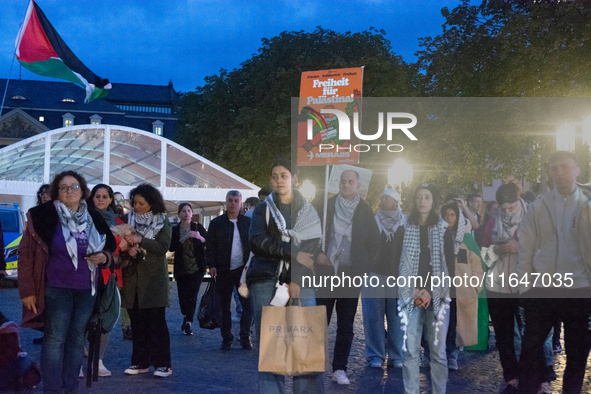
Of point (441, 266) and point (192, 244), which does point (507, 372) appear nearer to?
point (441, 266)

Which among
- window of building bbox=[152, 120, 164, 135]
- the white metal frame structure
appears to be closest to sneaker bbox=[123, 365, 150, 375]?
the white metal frame structure

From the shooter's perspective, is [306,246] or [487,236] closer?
[306,246]

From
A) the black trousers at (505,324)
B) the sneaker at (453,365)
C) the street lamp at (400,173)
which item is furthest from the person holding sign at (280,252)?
the sneaker at (453,365)

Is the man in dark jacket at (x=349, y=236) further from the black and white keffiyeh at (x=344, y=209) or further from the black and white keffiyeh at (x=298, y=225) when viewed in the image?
the black and white keffiyeh at (x=298, y=225)

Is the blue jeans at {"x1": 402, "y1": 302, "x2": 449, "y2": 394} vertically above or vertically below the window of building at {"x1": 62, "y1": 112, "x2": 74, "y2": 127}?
below

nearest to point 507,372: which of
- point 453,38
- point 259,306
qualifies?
point 259,306

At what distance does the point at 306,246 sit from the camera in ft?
16.5

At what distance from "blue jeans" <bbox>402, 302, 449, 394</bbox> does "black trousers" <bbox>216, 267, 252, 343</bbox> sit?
3171mm

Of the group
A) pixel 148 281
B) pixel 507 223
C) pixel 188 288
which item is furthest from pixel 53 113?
pixel 507 223

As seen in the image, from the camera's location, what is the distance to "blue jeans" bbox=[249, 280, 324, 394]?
4734mm

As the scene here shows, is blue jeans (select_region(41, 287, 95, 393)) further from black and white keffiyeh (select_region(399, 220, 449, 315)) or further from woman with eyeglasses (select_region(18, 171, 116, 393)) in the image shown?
black and white keffiyeh (select_region(399, 220, 449, 315))

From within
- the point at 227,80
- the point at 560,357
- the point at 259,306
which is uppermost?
the point at 227,80

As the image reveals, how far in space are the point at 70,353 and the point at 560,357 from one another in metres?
5.38

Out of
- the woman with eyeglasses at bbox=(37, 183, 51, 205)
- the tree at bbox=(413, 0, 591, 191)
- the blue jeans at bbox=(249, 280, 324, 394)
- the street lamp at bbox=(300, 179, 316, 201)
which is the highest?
the tree at bbox=(413, 0, 591, 191)
